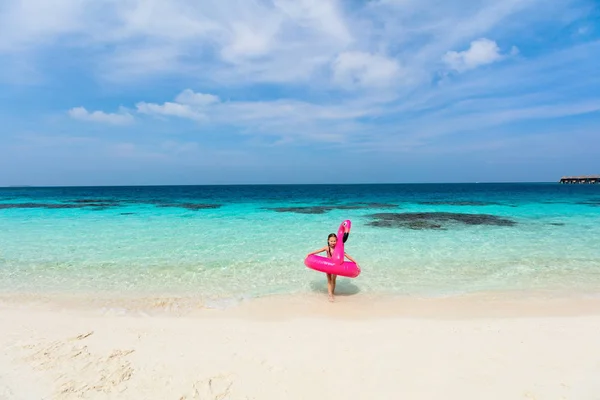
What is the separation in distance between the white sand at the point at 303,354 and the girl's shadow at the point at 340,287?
3.30 feet

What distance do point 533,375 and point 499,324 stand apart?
150cm

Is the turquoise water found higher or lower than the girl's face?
lower

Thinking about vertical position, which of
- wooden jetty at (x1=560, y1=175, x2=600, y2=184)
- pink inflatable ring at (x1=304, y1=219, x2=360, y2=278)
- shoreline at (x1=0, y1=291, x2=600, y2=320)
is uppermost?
wooden jetty at (x1=560, y1=175, x2=600, y2=184)

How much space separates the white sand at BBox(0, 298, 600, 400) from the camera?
336 centimetres

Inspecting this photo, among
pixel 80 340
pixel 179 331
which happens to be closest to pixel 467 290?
pixel 179 331

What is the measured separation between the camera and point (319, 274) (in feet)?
26.5

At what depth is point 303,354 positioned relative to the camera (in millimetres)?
4086

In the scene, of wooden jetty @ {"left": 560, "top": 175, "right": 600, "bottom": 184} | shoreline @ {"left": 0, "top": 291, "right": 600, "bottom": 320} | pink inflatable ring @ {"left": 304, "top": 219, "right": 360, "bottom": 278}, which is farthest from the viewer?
wooden jetty @ {"left": 560, "top": 175, "right": 600, "bottom": 184}

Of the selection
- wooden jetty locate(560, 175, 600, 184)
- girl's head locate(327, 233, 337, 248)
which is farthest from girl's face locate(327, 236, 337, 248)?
wooden jetty locate(560, 175, 600, 184)

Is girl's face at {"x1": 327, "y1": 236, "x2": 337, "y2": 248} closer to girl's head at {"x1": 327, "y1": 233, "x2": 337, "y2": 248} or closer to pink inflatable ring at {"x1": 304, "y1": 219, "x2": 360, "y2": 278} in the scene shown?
girl's head at {"x1": 327, "y1": 233, "x2": 337, "y2": 248}

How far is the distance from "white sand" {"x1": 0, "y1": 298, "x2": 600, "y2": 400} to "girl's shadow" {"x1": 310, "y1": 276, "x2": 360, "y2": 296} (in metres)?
1.00

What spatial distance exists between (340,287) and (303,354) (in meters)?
3.13

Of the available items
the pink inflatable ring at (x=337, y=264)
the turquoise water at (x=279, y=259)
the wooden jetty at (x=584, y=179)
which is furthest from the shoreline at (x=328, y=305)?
the wooden jetty at (x=584, y=179)

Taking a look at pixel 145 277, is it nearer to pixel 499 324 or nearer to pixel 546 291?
pixel 499 324
